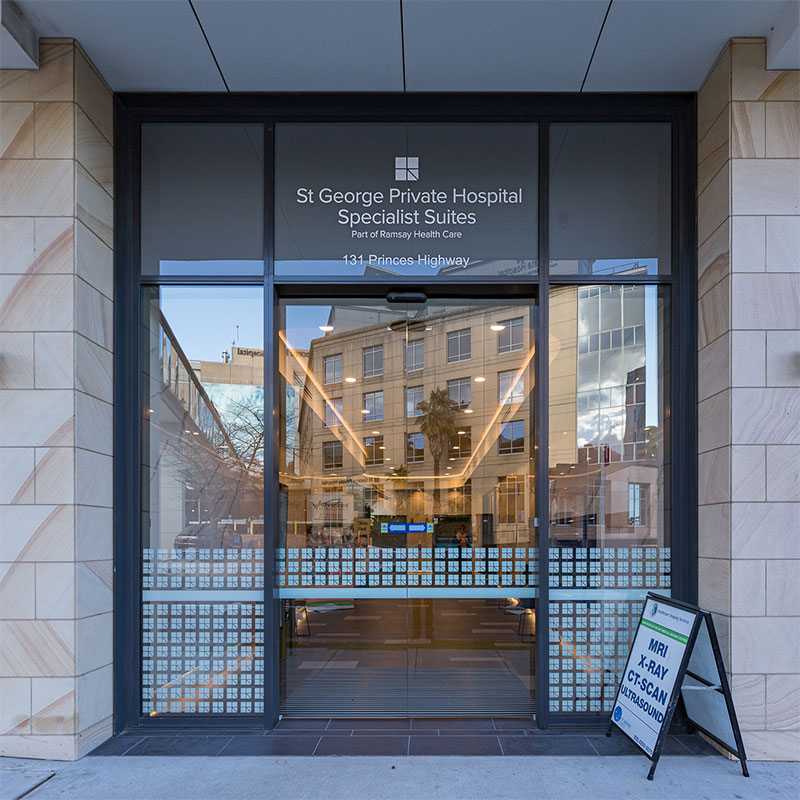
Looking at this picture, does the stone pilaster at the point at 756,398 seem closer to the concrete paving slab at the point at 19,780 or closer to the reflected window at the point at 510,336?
the reflected window at the point at 510,336

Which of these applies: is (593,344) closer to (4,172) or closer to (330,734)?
(330,734)

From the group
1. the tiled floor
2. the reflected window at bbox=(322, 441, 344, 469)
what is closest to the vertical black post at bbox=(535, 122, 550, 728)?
the tiled floor

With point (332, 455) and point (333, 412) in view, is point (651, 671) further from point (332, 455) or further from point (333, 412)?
point (333, 412)

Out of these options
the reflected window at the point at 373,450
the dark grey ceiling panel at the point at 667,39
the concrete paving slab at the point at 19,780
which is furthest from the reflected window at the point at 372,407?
the concrete paving slab at the point at 19,780

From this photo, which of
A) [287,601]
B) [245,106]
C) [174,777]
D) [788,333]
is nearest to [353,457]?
[287,601]

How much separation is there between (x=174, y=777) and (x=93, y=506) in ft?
6.06

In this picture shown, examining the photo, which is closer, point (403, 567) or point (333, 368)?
point (403, 567)

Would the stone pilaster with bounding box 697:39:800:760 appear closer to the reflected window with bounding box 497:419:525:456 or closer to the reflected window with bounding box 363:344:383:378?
the reflected window with bounding box 497:419:525:456

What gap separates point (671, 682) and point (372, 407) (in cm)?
281

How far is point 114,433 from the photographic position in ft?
17.1

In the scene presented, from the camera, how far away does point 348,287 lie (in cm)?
548

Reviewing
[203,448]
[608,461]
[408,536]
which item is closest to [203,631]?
[203,448]

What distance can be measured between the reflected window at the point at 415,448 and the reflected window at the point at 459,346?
0.65 meters

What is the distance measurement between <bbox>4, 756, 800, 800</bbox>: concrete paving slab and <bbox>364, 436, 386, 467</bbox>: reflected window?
2058mm
